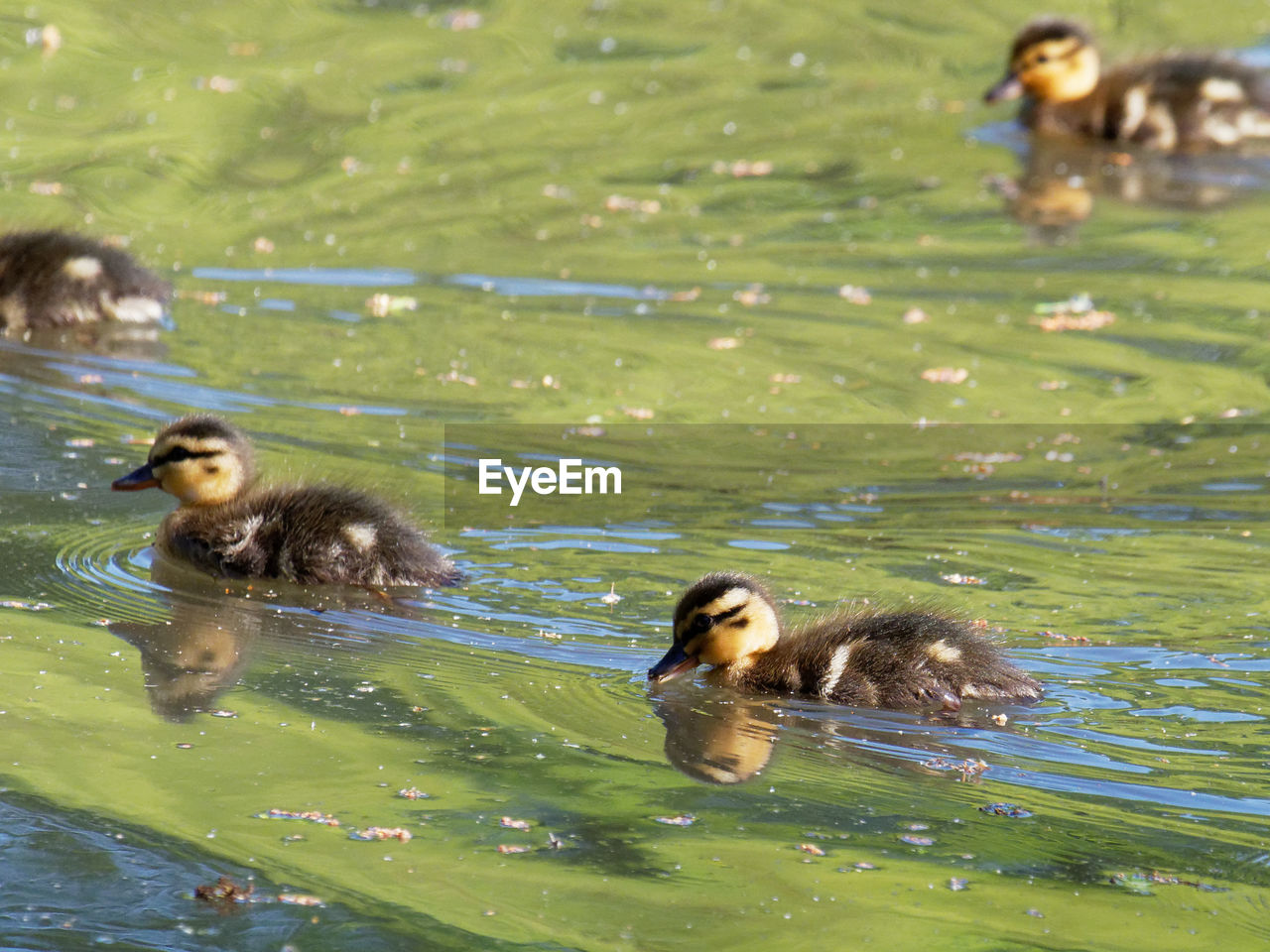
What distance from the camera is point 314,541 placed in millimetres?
5348

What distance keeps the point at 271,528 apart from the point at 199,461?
0.38 meters

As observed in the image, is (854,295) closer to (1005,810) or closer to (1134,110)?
(1134,110)

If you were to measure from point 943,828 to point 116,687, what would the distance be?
77.6 inches

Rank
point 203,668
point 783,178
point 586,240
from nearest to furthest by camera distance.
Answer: point 203,668
point 586,240
point 783,178

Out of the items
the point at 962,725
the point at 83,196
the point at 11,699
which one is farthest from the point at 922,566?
the point at 83,196

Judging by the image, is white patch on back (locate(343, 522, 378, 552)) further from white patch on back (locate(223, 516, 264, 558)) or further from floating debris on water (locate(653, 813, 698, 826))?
floating debris on water (locate(653, 813, 698, 826))

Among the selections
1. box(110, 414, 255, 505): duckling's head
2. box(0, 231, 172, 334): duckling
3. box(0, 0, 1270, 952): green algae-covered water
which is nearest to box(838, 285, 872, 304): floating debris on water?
box(0, 0, 1270, 952): green algae-covered water

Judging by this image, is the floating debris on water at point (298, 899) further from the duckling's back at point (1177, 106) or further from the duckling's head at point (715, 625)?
the duckling's back at point (1177, 106)

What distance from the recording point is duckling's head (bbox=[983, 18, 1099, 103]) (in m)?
11.3

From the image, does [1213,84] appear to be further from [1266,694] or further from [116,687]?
[116,687]

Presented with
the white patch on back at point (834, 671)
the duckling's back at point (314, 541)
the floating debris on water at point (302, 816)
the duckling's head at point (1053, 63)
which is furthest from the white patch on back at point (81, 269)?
the duckling's head at point (1053, 63)

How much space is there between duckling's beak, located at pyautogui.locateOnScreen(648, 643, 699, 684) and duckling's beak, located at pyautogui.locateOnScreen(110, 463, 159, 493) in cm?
182

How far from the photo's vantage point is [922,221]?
32.4 feet

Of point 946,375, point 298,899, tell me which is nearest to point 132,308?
point 946,375
